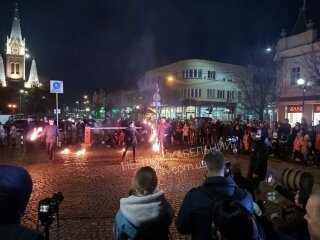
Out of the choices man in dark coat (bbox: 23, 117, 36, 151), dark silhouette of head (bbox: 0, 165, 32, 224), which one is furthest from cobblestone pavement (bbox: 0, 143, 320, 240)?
dark silhouette of head (bbox: 0, 165, 32, 224)

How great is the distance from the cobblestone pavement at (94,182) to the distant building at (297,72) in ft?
54.7

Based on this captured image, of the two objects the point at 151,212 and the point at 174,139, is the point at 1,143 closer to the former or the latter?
the point at 174,139

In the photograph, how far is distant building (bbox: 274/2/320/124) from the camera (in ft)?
105

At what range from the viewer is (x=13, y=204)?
2.09 m

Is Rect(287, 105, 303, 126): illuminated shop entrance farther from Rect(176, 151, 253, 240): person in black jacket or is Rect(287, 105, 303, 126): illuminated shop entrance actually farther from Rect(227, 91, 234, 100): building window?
Rect(227, 91, 234, 100): building window

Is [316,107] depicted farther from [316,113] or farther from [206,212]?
[206,212]

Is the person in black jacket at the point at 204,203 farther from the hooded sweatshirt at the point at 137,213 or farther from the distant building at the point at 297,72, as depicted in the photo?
the distant building at the point at 297,72

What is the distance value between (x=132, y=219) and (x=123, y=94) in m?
84.5

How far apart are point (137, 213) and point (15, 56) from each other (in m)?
134

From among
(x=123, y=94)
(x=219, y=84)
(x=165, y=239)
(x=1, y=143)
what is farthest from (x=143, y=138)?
(x=123, y=94)

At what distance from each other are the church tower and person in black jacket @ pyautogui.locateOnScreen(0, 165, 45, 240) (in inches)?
5060

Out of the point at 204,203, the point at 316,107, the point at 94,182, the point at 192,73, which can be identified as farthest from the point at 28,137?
the point at 192,73

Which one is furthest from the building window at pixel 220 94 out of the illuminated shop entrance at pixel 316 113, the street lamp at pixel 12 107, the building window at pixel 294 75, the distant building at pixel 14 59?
the distant building at pixel 14 59

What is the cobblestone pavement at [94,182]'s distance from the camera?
721cm
